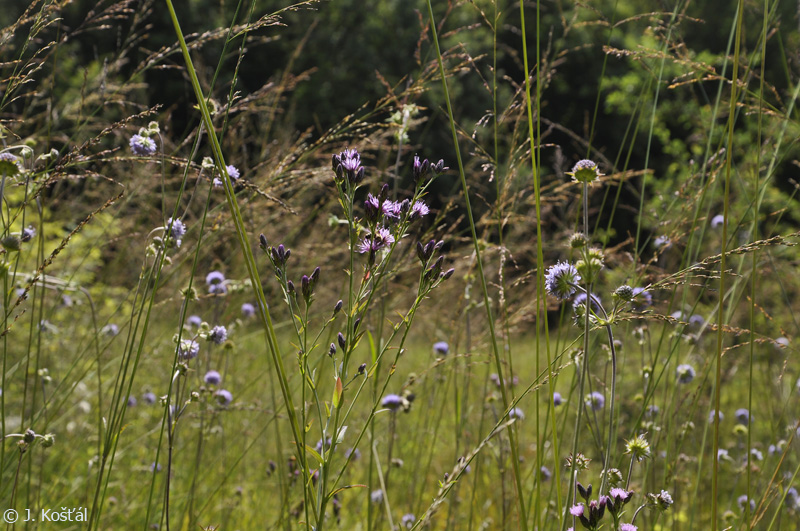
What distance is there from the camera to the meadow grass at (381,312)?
82 centimetres

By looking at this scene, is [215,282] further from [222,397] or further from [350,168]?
[350,168]

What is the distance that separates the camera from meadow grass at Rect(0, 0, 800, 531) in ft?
2.68

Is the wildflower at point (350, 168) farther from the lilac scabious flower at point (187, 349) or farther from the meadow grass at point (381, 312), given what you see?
the lilac scabious flower at point (187, 349)

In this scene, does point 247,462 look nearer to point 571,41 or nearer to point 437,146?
point 437,146

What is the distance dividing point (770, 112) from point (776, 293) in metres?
2.76

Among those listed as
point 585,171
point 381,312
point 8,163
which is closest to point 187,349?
point 8,163

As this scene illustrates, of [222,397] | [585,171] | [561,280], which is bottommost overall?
[222,397]

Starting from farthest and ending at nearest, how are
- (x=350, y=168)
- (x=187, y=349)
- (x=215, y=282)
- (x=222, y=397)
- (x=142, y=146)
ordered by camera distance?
(x=215, y=282)
(x=222, y=397)
(x=142, y=146)
(x=187, y=349)
(x=350, y=168)

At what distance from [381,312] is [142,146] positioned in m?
0.60

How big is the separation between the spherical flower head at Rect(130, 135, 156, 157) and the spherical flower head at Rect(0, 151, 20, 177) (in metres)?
0.37

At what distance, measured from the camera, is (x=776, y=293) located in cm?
360

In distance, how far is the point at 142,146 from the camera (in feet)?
4.15

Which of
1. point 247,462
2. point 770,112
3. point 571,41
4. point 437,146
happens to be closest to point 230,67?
point 437,146

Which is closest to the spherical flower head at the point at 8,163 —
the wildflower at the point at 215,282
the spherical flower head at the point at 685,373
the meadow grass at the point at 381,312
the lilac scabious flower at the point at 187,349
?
the meadow grass at the point at 381,312
